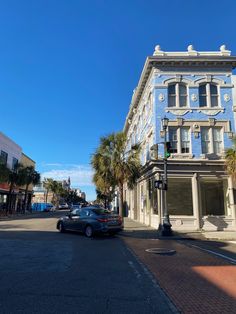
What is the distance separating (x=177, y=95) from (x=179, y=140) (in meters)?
3.38

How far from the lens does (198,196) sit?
22.3 meters

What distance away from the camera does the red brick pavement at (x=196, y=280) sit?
19.3ft

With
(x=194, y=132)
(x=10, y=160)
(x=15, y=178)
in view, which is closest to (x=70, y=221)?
(x=194, y=132)

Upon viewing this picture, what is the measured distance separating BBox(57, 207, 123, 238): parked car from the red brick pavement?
5678mm

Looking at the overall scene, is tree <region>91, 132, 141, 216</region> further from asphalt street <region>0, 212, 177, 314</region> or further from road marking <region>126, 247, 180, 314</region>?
road marking <region>126, 247, 180, 314</region>

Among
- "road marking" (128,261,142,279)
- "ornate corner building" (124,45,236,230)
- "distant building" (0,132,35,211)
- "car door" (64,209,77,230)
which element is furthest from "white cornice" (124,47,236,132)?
"distant building" (0,132,35,211)

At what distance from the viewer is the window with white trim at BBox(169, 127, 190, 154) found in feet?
75.3

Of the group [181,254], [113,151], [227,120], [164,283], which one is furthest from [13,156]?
[164,283]

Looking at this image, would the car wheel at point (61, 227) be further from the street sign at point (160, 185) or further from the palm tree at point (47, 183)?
the palm tree at point (47, 183)

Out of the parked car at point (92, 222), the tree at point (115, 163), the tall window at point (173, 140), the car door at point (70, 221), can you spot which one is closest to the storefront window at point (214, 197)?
the tall window at point (173, 140)

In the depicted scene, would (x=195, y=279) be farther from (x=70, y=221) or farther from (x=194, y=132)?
(x=194, y=132)

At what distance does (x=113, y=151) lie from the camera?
2394 centimetres

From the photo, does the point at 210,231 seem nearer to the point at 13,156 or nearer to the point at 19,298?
the point at 19,298

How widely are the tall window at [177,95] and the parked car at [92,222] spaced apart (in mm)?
9871
